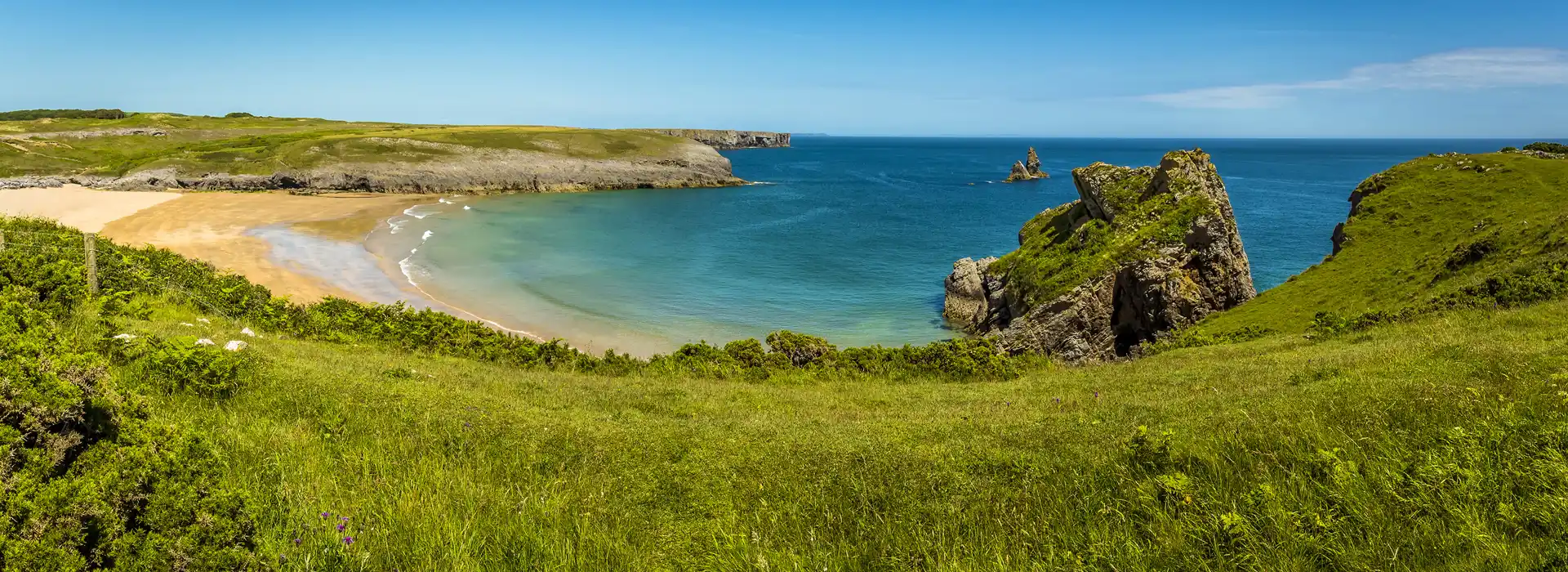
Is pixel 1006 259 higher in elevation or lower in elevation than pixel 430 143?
lower

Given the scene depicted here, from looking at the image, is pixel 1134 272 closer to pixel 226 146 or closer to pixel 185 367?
pixel 185 367

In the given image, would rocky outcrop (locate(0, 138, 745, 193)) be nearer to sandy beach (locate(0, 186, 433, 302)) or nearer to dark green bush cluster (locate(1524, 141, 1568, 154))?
sandy beach (locate(0, 186, 433, 302))

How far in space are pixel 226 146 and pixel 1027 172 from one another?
141 m

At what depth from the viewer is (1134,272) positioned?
2791 centimetres

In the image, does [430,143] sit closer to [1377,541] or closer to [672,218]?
[672,218]

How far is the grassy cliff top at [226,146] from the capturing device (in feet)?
308

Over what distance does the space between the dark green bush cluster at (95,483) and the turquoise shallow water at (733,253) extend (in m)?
26.7

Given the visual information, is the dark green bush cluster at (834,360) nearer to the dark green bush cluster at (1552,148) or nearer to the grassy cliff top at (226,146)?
the dark green bush cluster at (1552,148)

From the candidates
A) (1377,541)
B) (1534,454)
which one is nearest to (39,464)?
(1377,541)

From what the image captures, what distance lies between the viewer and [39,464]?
432cm

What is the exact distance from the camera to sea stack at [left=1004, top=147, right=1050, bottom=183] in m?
140

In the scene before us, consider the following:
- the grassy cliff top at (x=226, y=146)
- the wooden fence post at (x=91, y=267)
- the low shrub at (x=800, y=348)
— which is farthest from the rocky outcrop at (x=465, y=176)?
the low shrub at (x=800, y=348)

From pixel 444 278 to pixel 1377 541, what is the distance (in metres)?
47.0

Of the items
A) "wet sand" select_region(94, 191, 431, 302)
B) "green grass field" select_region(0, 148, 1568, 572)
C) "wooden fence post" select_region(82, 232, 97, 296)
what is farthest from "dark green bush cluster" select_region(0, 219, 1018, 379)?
"wet sand" select_region(94, 191, 431, 302)
